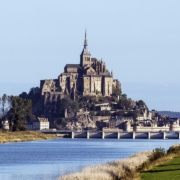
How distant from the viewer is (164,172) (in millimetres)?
30812

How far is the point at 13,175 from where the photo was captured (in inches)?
1550

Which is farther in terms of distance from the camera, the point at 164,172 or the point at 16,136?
the point at 16,136

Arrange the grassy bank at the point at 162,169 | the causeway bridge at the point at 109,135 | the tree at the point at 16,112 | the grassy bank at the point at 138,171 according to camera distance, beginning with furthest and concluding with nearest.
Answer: the causeway bridge at the point at 109,135 → the tree at the point at 16,112 → the grassy bank at the point at 138,171 → the grassy bank at the point at 162,169

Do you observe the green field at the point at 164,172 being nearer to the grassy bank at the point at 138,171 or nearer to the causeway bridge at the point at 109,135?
the grassy bank at the point at 138,171

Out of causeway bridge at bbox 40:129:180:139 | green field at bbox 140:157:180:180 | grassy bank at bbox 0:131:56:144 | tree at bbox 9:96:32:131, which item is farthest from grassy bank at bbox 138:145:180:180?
causeway bridge at bbox 40:129:180:139

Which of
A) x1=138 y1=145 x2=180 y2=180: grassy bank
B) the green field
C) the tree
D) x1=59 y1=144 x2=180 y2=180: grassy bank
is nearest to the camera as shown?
the green field

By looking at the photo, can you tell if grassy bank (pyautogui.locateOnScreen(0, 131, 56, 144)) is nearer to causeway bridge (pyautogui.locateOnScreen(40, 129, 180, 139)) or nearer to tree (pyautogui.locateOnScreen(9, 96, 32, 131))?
tree (pyautogui.locateOnScreen(9, 96, 32, 131))

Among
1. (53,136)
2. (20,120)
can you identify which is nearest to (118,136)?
(53,136)

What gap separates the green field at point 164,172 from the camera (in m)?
28.7

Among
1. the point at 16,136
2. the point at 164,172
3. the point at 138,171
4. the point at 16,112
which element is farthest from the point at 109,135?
the point at 164,172

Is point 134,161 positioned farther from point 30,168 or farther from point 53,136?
point 53,136

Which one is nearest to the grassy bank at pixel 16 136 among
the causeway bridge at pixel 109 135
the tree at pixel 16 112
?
the tree at pixel 16 112

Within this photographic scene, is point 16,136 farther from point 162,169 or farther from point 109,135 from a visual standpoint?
point 162,169

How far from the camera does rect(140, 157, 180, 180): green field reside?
94.1 ft
